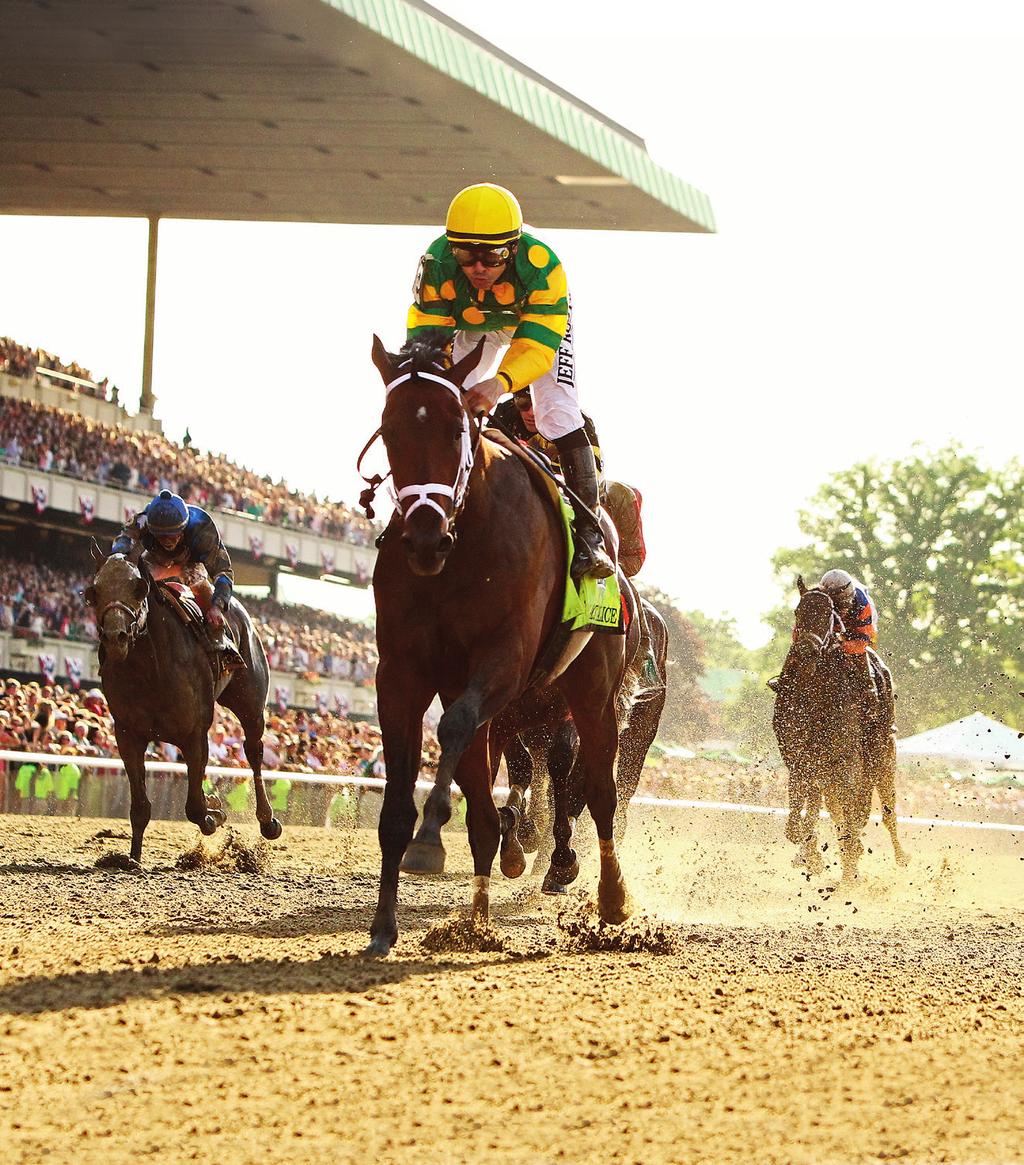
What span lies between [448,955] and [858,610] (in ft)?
29.2

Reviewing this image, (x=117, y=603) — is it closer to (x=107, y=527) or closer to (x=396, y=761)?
(x=396, y=761)

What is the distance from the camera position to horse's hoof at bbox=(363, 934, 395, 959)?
6.32 m

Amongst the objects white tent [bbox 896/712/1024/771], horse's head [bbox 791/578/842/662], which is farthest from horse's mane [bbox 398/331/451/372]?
white tent [bbox 896/712/1024/771]

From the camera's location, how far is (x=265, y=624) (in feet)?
121

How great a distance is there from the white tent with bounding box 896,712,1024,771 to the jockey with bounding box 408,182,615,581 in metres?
31.4

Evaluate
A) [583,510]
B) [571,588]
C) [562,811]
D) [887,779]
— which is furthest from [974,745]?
[571,588]

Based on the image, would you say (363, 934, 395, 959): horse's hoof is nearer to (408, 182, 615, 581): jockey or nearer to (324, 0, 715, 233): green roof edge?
(408, 182, 615, 581): jockey

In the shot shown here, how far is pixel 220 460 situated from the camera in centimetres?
3941

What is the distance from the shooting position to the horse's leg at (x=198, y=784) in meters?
11.6

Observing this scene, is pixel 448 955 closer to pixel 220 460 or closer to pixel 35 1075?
pixel 35 1075

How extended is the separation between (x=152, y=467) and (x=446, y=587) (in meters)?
30.1

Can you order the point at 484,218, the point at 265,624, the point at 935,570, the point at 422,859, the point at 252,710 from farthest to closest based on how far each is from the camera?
the point at 935,570 → the point at 265,624 → the point at 252,710 → the point at 484,218 → the point at 422,859

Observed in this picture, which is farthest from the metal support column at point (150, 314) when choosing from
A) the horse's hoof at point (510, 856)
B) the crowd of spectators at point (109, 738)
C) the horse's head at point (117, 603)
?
the horse's hoof at point (510, 856)

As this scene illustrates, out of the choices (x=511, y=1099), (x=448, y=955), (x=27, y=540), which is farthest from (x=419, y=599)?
(x=27, y=540)
